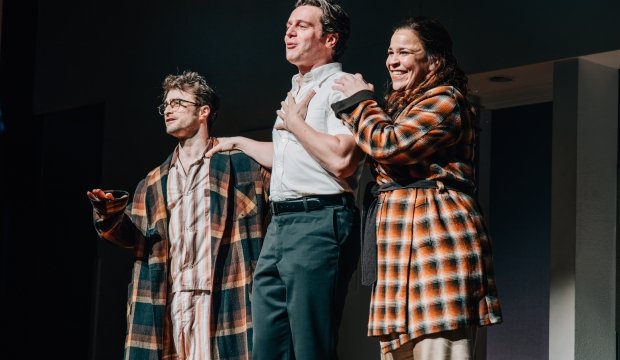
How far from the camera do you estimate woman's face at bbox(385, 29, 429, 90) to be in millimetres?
3117

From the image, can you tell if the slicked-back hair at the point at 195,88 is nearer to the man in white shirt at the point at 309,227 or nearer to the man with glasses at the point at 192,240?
the man with glasses at the point at 192,240

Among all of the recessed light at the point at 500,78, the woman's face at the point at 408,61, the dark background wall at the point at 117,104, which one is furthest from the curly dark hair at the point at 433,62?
the recessed light at the point at 500,78

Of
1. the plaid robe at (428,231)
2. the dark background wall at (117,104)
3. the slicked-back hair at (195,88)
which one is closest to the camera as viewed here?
the plaid robe at (428,231)

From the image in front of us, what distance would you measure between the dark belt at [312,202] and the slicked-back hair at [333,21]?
0.46 metres

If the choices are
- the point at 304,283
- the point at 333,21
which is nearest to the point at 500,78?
the point at 333,21

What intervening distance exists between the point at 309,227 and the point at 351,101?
0.40m

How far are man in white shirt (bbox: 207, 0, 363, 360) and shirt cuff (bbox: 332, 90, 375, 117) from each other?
12 centimetres

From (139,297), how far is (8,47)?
3.09 m

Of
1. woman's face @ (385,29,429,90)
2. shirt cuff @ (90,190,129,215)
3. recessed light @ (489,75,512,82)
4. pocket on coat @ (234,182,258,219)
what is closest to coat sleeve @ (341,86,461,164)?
woman's face @ (385,29,429,90)

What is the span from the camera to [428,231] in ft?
9.73

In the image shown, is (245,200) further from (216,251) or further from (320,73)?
(320,73)

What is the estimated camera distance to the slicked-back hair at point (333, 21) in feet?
11.3

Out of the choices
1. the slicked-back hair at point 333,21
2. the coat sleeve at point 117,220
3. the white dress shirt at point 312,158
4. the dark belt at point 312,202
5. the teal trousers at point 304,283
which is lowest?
the teal trousers at point 304,283

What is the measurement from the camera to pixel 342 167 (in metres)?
3.20
